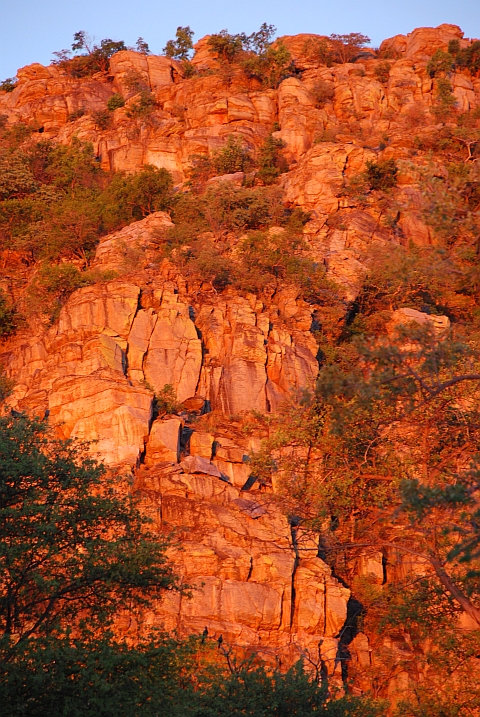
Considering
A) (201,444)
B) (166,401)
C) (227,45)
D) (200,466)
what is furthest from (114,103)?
(200,466)

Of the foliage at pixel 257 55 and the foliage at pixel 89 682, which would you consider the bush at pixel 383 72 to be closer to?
the foliage at pixel 257 55

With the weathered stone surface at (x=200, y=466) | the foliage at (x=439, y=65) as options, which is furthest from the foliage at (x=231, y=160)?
the weathered stone surface at (x=200, y=466)

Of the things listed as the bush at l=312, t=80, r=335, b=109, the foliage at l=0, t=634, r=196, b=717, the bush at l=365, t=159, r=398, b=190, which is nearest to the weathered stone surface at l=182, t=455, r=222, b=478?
the foliage at l=0, t=634, r=196, b=717

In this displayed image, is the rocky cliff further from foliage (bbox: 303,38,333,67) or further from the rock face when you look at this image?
foliage (bbox: 303,38,333,67)

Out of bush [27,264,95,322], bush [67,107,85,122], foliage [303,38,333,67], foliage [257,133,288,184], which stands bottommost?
bush [27,264,95,322]

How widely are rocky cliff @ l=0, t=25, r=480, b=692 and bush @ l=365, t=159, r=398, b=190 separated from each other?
689 mm

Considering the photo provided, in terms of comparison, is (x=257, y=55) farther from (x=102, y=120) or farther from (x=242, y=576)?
(x=242, y=576)

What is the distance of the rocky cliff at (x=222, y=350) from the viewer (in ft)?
80.2

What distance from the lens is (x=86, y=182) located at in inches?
1932

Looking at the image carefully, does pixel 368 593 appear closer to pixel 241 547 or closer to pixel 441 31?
pixel 241 547

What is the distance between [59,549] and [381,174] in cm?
3405

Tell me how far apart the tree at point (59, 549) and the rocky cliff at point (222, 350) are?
12.4 ft

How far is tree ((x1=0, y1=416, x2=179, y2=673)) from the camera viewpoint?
15.4m

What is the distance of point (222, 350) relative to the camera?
3294cm
